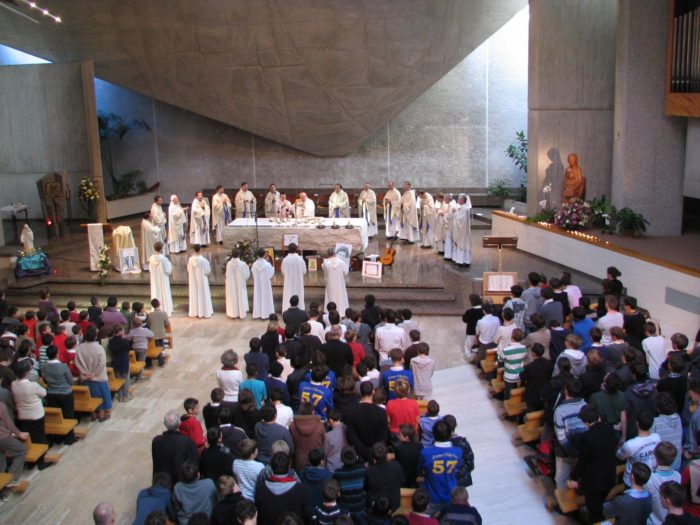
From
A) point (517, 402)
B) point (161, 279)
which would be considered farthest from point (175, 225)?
point (517, 402)

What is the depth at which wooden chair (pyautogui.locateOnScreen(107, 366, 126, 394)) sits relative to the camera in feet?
32.1

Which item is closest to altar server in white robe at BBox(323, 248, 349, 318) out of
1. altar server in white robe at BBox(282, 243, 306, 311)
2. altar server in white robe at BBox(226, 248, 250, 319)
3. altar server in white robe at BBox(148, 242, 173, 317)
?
altar server in white robe at BBox(282, 243, 306, 311)

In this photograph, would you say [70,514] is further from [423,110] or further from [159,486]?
[423,110]

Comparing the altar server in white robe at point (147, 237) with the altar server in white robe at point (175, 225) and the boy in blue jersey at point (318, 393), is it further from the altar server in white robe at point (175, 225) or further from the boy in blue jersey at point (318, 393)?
the boy in blue jersey at point (318, 393)

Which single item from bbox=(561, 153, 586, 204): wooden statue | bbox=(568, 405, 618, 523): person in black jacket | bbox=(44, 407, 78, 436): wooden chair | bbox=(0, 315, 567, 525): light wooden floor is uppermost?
bbox=(561, 153, 586, 204): wooden statue

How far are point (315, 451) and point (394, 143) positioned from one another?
61.1ft

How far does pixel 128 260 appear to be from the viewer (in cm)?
1565

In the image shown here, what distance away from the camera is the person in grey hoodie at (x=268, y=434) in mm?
6449

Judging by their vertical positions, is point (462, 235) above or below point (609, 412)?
above

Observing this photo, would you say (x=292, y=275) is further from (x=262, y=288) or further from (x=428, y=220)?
(x=428, y=220)

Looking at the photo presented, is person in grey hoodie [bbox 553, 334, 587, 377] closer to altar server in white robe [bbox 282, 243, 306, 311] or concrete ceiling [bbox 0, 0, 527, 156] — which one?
altar server in white robe [bbox 282, 243, 306, 311]

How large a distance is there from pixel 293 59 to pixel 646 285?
1076 cm

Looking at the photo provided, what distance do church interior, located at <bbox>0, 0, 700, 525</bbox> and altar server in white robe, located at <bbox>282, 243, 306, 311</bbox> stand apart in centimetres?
5

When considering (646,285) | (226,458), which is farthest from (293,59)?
(226,458)
